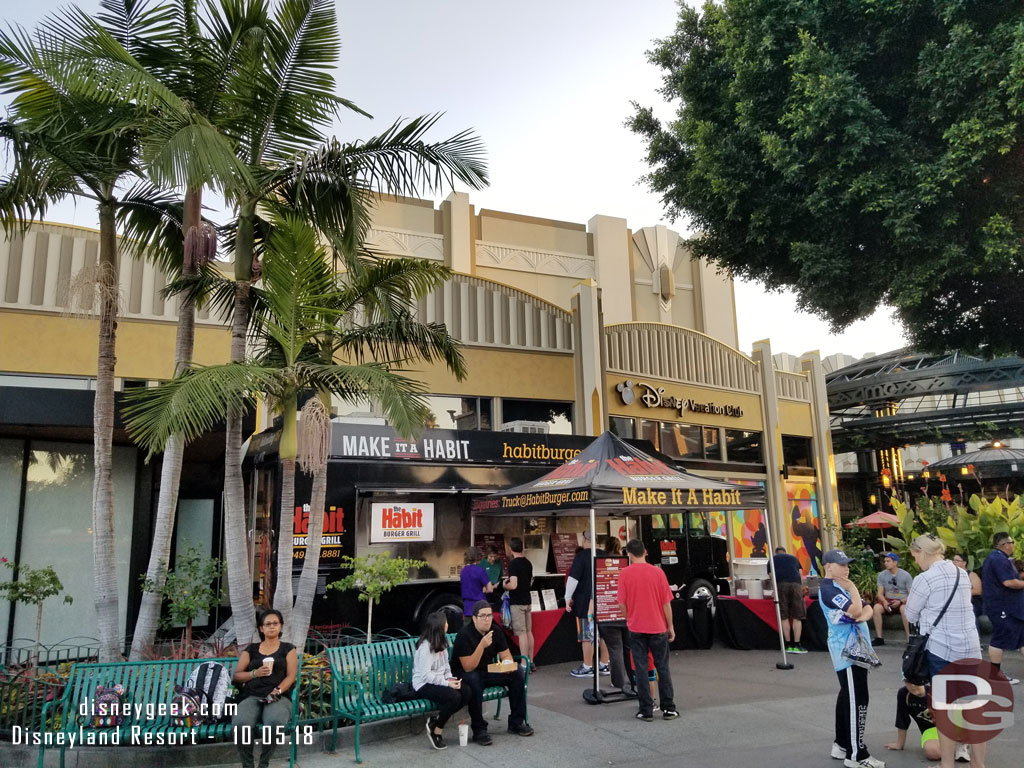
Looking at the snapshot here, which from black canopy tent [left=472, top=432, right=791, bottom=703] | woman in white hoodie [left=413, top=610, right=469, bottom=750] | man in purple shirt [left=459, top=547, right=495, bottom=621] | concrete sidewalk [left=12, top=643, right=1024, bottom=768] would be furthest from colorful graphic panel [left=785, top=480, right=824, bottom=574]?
woman in white hoodie [left=413, top=610, right=469, bottom=750]

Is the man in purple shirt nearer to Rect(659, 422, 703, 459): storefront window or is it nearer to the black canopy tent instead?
the black canopy tent

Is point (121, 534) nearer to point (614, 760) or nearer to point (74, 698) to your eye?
point (74, 698)

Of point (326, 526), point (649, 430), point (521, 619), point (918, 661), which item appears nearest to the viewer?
point (918, 661)

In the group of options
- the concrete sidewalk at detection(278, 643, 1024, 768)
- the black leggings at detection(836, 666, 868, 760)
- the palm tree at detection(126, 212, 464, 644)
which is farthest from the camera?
the palm tree at detection(126, 212, 464, 644)

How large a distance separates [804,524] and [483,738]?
22.3m

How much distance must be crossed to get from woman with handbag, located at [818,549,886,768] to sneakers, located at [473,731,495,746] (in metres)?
2.85

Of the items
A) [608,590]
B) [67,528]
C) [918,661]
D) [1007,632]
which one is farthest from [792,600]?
[67,528]

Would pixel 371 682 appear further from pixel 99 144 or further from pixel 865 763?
pixel 99 144

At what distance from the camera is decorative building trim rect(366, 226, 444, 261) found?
2622 cm

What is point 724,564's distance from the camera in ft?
58.0

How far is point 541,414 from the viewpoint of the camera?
1973cm

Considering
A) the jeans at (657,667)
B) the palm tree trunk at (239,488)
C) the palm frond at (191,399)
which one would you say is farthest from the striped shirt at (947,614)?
the palm tree trunk at (239,488)

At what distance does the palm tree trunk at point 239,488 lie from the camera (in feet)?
26.9

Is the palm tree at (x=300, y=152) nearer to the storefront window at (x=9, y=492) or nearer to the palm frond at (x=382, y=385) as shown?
the palm frond at (x=382, y=385)
